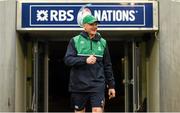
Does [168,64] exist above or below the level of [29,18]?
below

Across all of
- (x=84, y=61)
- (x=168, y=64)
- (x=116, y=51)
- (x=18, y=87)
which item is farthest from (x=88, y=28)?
(x=116, y=51)

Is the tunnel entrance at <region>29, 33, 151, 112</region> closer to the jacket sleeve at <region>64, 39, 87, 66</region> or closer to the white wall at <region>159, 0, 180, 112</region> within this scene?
the white wall at <region>159, 0, 180, 112</region>

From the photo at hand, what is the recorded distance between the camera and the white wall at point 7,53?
31.1ft

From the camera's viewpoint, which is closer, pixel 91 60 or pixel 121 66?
pixel 91 60

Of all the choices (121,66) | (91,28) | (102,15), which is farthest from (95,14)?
(91,28)

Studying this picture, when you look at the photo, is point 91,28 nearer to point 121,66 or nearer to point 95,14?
point 95,14

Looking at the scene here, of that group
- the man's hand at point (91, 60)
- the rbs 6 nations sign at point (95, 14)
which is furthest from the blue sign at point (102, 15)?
the man's hand at point (91, 60)

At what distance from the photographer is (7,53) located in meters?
9.72

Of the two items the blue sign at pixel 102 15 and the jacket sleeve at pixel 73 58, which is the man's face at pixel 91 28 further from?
the blue sign at pixel 102 15

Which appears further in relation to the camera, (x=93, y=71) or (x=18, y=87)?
(x=18, y=87)

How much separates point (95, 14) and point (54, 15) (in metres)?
0.80

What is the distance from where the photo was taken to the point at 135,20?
34.3 ft

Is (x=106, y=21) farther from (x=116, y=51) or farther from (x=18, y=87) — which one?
(x=116, y=51)

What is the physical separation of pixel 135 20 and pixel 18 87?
8.61 ft
